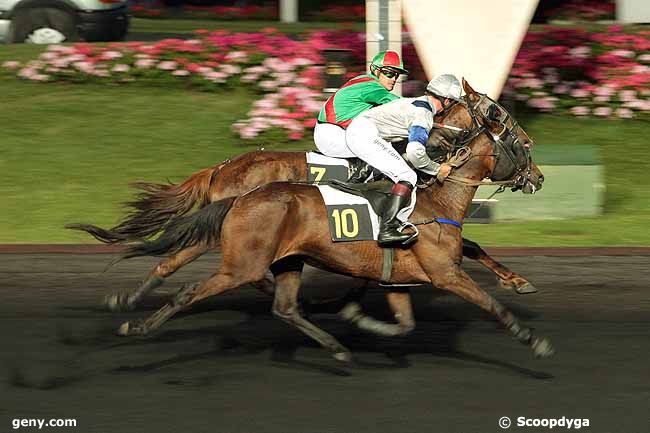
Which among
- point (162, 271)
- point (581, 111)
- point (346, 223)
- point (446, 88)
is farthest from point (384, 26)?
point (346, 223)

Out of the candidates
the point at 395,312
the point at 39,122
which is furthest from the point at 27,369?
the point at 39,122

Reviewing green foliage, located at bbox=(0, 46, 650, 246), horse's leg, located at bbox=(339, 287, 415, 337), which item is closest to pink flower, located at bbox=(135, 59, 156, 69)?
green foliage, located at bbox=(0, 46, 650, 246)

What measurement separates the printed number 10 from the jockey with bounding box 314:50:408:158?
1.48 m

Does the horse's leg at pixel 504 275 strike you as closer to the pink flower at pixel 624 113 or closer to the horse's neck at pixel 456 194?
the horse's neck at pixel 456 194

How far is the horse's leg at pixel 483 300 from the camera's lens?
7801 mm

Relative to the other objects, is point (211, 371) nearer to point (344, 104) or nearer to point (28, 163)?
point (344, 104)

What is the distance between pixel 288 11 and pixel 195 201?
1783cm

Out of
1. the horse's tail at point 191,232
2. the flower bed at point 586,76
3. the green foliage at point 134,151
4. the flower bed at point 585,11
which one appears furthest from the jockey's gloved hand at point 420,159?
the flower bed at point 585,11

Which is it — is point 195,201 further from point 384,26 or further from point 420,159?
point 384,26

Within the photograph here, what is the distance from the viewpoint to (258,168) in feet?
31.8

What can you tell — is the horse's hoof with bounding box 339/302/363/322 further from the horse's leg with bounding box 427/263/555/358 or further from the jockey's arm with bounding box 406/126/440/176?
the jockey's arm with bounding box 406/126/440/176

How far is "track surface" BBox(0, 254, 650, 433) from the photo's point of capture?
701 cm

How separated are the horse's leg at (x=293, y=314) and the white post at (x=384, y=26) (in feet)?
16.6

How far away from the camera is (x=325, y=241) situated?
26.2 ft
